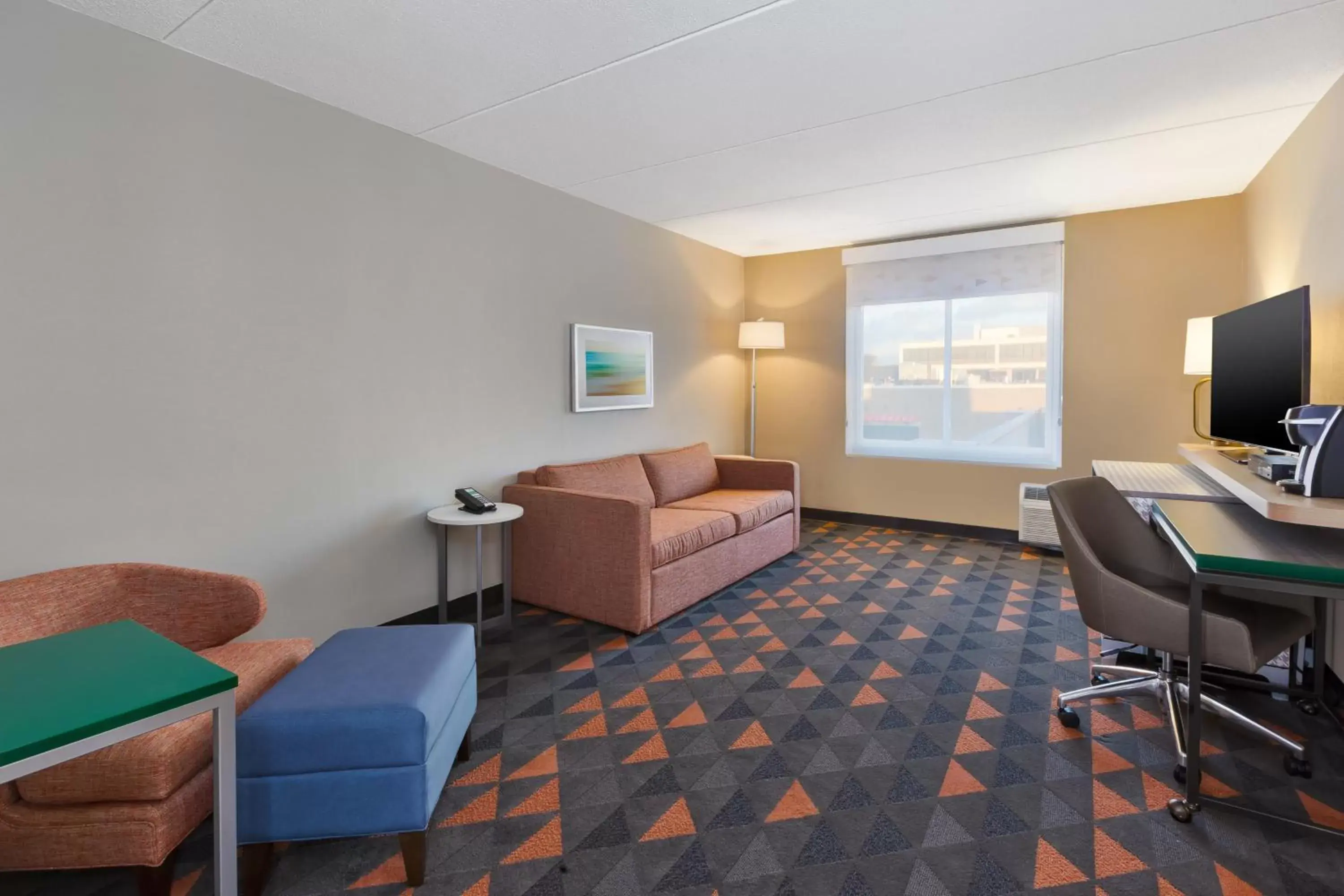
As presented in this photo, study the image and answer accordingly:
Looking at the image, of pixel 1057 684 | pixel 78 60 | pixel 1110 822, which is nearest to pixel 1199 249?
pixel 1057 684

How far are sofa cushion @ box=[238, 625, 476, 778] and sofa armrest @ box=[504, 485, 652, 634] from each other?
4.68 ft

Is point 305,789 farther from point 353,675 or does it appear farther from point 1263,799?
point 1263,799

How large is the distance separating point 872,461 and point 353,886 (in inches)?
191

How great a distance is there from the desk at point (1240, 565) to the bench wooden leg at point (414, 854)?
211 centimetres

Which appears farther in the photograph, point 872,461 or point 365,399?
point 872,461

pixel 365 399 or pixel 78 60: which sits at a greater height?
pixel 78 60

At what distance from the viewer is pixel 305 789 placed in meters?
1.60

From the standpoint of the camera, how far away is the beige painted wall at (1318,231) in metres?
2.57

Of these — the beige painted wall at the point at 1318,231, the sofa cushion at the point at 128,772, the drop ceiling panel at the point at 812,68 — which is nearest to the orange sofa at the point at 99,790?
Answer: the sofa cushion at the point at 128,772

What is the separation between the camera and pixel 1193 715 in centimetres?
187

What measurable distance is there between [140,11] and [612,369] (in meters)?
2.85

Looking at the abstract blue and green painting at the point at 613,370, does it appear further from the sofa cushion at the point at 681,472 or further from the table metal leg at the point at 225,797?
the table metal leg at the point at 225,797

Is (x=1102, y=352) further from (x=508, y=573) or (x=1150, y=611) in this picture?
(x=508, y=573)

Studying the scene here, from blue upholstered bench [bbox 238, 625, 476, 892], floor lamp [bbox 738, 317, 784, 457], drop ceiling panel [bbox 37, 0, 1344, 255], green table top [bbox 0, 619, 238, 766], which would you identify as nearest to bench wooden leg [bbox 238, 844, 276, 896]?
blue upholstered bench [bbox 238, 625, 476, 892]
